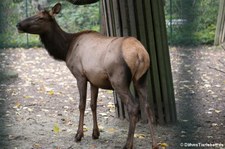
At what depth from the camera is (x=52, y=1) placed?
10797 millimetres

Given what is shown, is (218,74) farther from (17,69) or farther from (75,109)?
(17,69)

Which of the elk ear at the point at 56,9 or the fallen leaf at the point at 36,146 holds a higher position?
the elk ear at the point at 56,9

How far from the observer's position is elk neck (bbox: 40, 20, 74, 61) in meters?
4.75

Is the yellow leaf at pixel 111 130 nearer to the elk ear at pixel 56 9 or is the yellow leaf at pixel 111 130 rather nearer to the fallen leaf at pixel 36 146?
the fallen leaf at pixel 36 146

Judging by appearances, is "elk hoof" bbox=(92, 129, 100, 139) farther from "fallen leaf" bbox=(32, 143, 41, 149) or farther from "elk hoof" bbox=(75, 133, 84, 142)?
"fallen leaf" bbox=(32, 143, 41, 149)

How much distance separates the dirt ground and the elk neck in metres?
0.73

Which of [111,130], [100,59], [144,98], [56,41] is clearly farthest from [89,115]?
[100,59]

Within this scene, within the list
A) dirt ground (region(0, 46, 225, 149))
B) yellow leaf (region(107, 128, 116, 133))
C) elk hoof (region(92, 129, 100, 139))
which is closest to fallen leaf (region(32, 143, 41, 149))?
dirt ground (region(0, 46, 225, 149))

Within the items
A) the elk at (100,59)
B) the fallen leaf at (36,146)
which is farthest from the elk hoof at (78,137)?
the fallen leaf at (36,146)

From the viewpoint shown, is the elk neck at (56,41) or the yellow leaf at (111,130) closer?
the elk neck at (56,41)

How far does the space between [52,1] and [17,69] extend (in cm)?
213

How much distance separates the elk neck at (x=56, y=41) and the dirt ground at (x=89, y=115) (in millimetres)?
729

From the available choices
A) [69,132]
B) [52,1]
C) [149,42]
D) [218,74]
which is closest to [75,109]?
[69,132]

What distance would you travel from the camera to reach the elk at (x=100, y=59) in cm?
410
